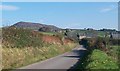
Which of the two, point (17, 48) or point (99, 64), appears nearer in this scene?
point (99, 64)

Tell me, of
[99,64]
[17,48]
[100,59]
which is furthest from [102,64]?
[17,48]

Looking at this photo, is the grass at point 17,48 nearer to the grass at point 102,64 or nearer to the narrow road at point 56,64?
the narrow road at point 56,64

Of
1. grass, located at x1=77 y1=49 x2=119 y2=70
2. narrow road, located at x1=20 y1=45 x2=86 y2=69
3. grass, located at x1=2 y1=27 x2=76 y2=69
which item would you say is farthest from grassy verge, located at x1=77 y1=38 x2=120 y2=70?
grass, located at x1=2 y1=27 x2=76 y2=69

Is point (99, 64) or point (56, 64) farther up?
point (99, 64)

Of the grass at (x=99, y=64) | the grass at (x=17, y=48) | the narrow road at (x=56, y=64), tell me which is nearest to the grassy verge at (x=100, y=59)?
the grass at (x=99, y=64)

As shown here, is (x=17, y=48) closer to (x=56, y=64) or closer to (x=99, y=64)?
(x=56, y=64)

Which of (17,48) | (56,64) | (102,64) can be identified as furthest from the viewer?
(17,48)

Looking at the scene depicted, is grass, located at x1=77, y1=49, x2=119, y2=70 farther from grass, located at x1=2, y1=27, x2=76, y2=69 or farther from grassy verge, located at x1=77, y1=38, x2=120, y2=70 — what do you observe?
grass, located at x1=2, y1=27, x2=76, y2=69

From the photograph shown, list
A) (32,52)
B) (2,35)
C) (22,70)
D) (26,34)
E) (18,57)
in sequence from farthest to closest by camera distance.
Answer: (26,34), (32,52), (2,35), (18,57), (22,70)

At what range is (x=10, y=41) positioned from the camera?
27.9 m

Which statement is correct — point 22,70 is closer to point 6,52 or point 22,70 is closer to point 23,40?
point 6,52

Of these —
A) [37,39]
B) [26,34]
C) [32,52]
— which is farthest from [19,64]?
[37,39]

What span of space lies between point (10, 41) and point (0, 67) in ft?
26.9

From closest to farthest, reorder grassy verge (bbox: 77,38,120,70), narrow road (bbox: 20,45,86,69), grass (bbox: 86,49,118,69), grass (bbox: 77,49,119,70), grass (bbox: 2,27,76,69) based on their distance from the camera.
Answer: grass (bbox: 86,49,118,69) < grass (bbox: 77,49,119,70) < grassy verge (bbox: 77,38,120,70) < narrow road (bbox: 20,45,86,69) < grass (bbox: 2,27,76,69)
